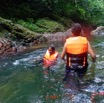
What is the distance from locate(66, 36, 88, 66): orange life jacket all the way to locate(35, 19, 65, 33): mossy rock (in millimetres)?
12444

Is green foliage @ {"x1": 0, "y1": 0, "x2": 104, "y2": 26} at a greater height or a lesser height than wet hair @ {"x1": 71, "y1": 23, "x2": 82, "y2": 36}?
lesser

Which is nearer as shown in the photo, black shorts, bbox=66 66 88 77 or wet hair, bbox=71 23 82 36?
wet hair, bbox=71 23 82 36

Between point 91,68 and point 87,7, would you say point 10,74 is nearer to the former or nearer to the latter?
point 91,68

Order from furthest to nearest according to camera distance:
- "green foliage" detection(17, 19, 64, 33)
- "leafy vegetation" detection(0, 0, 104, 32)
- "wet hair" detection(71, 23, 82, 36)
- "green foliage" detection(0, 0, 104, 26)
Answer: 1. "green foliage" detection(0, 0, 104, 26)
2. "leafy vegetation" detection(0, 0, 104, 32)
3. "green foliage" detection(17, 19, 64, 33)
4. "wet hair" detection(71, 23, 82, 36)

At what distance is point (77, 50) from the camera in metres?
7.95

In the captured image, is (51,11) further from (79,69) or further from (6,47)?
(79,69)

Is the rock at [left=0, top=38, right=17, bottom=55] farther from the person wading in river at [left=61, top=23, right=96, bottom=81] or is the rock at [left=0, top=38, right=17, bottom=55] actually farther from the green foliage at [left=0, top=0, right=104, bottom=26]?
the person wading in river at [left=61, top=23, right=96, bottom=81]

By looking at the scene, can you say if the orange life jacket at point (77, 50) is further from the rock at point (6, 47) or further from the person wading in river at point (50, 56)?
the rock at point (6, 47)

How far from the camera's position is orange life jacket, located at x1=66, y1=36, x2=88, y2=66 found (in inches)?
312

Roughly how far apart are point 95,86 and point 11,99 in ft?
7.59

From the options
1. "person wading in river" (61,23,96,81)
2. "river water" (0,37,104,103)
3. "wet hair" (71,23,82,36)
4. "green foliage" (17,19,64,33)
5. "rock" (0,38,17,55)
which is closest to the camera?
"river water" (0,37,104,103)

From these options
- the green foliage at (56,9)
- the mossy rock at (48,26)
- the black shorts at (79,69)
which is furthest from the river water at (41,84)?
the green foliage at (56,9)

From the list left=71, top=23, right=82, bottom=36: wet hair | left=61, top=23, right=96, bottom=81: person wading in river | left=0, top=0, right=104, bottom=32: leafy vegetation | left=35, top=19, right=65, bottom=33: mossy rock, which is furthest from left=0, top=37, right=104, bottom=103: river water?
left=0, top=0, right=104, bottom=32: leafy vegetation

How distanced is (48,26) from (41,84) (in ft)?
40.8
